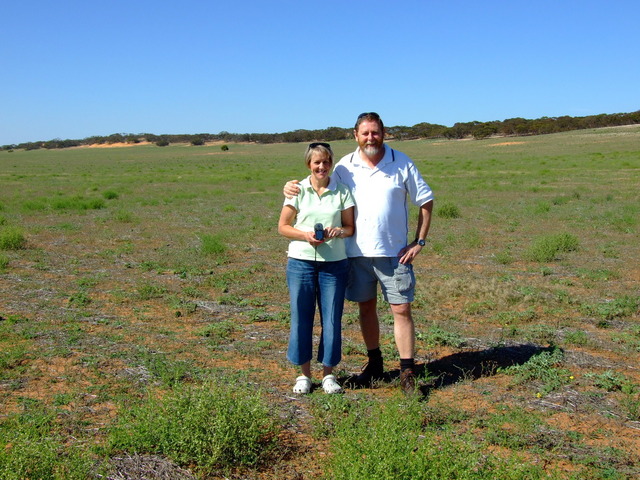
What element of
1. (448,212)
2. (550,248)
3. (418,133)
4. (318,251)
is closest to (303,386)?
(318,251)

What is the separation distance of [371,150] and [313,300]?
1079 mm

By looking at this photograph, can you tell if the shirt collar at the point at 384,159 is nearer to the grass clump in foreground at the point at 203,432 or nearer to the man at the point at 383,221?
the man at the point at 383,221

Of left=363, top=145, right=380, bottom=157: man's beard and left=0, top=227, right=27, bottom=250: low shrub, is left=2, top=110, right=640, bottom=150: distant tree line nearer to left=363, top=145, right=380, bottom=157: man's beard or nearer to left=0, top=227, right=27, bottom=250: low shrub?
left=0, top=227, right=27, bottom=250: low shrub

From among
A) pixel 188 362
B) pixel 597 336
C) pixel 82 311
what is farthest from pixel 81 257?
pixel 597 336

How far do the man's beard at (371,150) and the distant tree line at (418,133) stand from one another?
198ft

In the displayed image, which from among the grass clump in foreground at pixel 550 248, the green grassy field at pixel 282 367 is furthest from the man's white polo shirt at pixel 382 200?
the grass clump in foreground at pixel 550 248

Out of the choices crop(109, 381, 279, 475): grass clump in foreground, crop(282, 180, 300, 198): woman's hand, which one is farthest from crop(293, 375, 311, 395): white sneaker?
crop(282, 180, 300, 198): woman's hand

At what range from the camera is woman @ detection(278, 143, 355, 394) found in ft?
12.6

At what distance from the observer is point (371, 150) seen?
3939 millimetres

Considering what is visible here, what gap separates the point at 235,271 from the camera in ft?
28.2

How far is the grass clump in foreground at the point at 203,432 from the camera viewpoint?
10.2 feet

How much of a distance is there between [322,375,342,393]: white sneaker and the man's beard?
1.55 m

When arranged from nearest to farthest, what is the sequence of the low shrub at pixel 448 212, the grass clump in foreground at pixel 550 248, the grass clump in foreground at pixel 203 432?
the grass clump in foreground at pixel 203 432 → the grass clump in foreground at pixel 550 248 → the low shrub at pixel 448 212

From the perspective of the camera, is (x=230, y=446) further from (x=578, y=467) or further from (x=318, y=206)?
(x=578, y=467)
